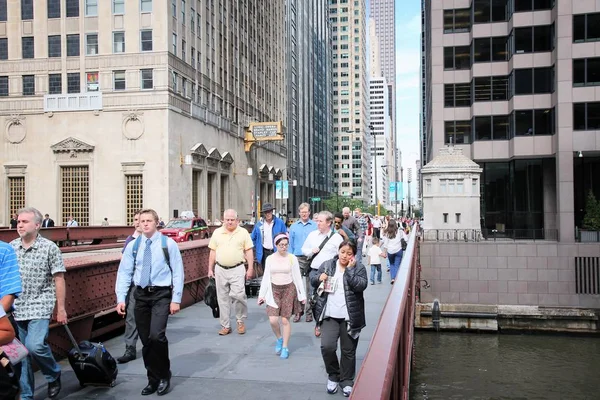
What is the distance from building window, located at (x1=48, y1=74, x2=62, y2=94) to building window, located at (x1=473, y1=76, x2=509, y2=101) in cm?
2970

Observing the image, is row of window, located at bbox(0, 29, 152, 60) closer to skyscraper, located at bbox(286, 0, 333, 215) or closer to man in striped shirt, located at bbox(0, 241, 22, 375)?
man in striped shirt, located at bbox(0, 241, 22, 375)

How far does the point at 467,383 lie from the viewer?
20.5m

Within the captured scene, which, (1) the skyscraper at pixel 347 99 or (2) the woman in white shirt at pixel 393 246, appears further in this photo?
(1) the skyscraper at pixel 347 99

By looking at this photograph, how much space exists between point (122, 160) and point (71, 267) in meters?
34.5

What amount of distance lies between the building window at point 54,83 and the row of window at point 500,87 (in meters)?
28.1

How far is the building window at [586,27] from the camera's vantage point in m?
36.2

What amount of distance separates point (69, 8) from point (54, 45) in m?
2.83

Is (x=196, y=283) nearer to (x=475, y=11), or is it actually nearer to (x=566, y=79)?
(x=566, y=79)

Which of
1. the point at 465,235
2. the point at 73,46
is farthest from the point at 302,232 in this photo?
the point at 73,46

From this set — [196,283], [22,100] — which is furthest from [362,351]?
[22,100]

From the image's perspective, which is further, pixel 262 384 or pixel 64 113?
pixel 64 113

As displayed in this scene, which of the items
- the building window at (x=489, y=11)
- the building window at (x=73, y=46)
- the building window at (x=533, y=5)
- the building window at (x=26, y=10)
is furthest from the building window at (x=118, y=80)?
the building window at (x=533, y=5)

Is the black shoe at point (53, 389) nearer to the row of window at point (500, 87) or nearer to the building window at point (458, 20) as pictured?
the row of window at point (500, 87)

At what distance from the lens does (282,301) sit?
7984 mm
